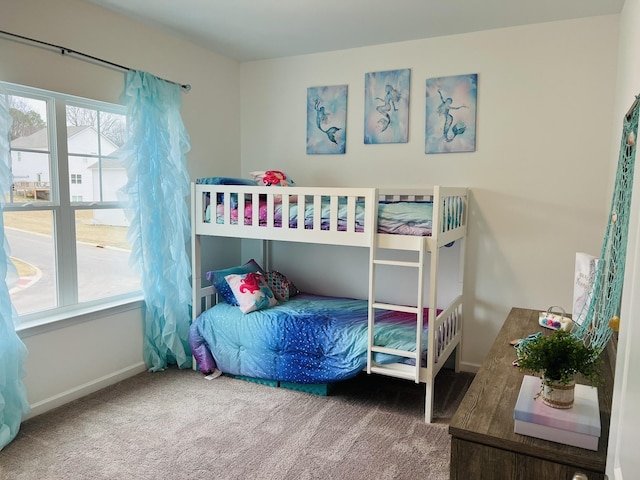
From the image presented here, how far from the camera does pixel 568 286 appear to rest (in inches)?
124

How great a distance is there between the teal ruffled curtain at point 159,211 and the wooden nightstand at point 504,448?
2.34 meters

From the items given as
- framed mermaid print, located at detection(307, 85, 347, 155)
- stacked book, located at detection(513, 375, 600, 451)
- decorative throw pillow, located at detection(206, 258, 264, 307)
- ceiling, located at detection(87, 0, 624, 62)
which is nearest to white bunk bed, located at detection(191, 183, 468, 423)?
decorative throw pillow, located at detection(206, 258, 264, 307)

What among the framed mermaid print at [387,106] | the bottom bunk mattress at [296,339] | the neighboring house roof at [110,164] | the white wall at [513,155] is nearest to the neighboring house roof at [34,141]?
the neighboring house roof at [110,164]

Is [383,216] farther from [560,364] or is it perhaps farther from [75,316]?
[75,316]

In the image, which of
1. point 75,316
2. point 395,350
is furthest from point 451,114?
point 75,316

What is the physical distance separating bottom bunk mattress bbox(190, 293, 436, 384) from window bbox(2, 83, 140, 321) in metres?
0.76

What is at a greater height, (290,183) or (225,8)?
(225,8)

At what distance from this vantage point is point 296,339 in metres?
3.08

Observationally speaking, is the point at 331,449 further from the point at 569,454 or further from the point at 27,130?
the point at 27,130

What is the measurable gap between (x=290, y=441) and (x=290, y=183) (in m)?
1.92

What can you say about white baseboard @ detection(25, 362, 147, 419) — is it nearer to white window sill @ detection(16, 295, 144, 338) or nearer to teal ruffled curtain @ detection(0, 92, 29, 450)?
teal ruffled curtain @ detection(0, 92, 29, 450)

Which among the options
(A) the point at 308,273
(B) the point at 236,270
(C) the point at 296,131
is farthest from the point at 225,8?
(A) the point at 308,273

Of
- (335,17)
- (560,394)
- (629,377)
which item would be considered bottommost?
(560,394)

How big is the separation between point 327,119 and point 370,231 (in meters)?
1.42
